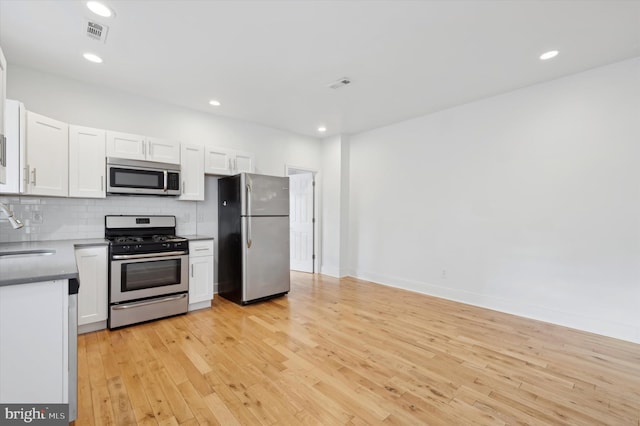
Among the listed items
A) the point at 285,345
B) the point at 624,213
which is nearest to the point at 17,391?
the point at 285,345

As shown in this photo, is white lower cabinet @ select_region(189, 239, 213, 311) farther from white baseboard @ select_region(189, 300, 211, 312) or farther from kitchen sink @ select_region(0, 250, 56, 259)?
kitchen sink @ select_region(0, 250, 56, 259)

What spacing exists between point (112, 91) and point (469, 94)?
454 cm

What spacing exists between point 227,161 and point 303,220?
2257 millimetres

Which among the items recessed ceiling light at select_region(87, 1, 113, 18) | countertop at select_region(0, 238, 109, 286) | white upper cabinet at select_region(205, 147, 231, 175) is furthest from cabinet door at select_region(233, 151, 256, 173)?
countertop at select_region(0, 238, 109, 286)

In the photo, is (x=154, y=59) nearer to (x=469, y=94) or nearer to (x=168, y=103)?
(x=168, y=103)

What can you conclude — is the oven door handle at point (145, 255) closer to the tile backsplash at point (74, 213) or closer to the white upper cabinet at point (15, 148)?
the tile backsplash at point (74, 213)

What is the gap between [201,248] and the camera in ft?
11.9

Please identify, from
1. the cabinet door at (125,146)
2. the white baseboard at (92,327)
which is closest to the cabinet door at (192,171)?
the cabinet door at (125,146)

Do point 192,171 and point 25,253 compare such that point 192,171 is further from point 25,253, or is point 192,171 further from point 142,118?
point 25,253

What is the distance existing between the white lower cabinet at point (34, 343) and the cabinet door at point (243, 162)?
3.02 metres

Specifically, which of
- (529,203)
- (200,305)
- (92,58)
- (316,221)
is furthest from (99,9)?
(529,203)

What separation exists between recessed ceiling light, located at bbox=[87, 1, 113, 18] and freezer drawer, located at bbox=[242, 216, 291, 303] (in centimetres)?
236

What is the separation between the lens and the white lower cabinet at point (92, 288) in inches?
111

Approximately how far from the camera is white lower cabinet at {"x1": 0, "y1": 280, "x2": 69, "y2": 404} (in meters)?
1.30
